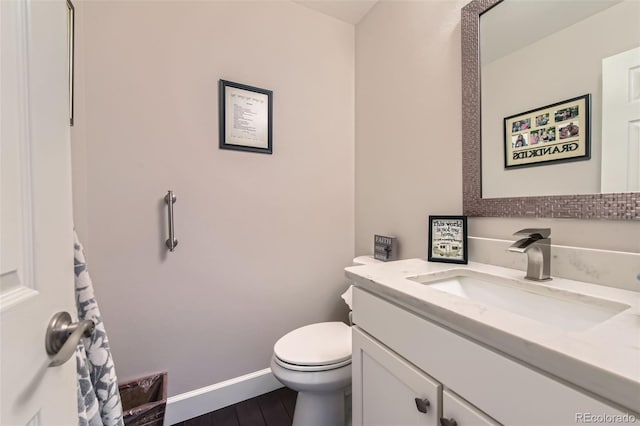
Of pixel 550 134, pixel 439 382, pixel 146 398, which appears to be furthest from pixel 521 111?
pixel 146 398

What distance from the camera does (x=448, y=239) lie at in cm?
110

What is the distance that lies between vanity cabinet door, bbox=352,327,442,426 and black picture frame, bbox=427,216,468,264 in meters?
0.48

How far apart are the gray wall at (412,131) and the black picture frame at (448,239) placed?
7 cm

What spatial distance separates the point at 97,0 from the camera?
1168mm

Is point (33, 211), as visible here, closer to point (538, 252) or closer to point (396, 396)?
point (396, 396)

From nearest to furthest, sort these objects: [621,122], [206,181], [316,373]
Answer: [621,122], [316,373], [206,181]

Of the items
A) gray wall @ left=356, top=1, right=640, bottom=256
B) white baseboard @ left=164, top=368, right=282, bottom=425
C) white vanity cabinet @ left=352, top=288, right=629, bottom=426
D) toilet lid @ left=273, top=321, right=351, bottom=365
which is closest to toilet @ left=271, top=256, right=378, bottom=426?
toilet lid @ left=273, top=321, right=351, bottom=365

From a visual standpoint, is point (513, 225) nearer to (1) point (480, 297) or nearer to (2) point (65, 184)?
(1) point (480, 297)

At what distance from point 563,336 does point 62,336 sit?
832mm

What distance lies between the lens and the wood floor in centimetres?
134

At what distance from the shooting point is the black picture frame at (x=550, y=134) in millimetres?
801

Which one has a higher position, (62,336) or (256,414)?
(62,336)

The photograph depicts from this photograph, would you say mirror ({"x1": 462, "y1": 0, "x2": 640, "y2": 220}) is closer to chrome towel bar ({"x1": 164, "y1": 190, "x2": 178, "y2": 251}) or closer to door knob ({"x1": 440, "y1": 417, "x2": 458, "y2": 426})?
door knob ({"x1": 440, "y1": 417, "x2": 458, "y2": 426})

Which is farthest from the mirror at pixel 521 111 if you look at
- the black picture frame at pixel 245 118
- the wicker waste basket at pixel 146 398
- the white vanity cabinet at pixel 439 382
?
the wicker waste basket at pixel 146 398
